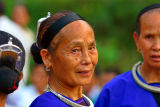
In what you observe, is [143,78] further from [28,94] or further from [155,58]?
[28,94]

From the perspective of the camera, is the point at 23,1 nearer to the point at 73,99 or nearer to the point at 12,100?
the point at 12,100

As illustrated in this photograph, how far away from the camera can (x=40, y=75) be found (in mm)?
7875

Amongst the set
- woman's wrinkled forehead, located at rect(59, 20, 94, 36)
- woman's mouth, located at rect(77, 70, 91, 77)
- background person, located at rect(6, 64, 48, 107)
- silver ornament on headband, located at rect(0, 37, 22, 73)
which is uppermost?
woman's wrinkled forehead, located at rect(59, 20, 94, 36)

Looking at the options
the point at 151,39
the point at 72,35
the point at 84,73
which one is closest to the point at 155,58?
the point at 151,39

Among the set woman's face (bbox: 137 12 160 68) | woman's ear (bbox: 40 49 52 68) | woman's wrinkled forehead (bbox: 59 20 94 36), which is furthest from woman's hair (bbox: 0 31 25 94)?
woman's face (bbox: 137 12 160 68)

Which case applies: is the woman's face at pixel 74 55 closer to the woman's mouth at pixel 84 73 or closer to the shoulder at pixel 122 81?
the woman's mouth at pixel 84 73

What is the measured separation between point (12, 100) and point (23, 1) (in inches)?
140

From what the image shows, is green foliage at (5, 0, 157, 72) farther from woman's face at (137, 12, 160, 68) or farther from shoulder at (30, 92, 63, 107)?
shoulder at (30, 92, 63, 107)

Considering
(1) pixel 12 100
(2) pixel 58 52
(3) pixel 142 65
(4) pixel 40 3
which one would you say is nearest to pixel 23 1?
(4) pixel 40 3

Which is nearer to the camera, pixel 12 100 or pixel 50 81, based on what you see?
pixel 50 81

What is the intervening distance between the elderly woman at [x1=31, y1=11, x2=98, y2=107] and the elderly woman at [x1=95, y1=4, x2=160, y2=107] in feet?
2.53

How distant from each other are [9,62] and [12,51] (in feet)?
0.32

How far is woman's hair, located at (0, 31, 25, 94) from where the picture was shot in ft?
12.0

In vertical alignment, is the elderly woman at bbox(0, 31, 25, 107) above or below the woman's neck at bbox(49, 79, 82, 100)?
above
